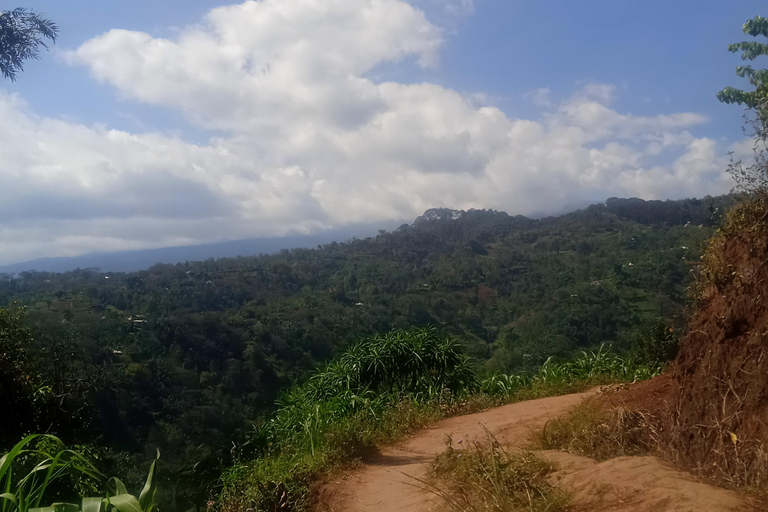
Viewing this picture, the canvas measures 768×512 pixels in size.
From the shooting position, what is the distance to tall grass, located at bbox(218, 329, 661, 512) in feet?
16.9

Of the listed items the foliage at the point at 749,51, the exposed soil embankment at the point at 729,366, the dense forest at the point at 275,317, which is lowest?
the dense forest at the point at 275,317

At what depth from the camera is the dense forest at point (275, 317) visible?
7.99 meters

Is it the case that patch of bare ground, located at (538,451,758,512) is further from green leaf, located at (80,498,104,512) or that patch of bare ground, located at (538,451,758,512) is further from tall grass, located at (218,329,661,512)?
green leaf, located at (80,498,104,512)

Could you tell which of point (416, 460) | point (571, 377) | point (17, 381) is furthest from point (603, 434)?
point (17, 381)

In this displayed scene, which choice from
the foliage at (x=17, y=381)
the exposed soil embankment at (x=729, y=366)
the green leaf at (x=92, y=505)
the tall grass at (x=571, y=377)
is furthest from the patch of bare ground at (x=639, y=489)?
the foliage at (x=17, y=381)

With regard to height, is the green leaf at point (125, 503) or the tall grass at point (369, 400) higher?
the green leaf at point (125, 503)

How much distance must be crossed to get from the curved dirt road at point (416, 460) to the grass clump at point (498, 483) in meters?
0.24

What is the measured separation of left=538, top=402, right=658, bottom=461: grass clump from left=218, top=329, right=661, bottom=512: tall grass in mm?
2008

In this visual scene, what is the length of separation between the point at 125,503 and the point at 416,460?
3.63 metres

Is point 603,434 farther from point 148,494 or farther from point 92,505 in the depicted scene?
point 92,505

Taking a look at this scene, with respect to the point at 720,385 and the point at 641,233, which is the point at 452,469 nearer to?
the point at 720,385

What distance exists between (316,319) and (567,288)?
18.0 meters

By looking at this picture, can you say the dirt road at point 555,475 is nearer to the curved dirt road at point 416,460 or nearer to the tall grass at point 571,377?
the curved dirt road at point 416,460

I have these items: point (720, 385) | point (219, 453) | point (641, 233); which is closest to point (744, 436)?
point (720, 385)
